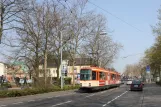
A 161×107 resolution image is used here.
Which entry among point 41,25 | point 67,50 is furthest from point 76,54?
point 41,25

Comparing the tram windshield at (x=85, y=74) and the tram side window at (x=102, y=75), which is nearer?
the tram windshield at (x=85, y=74)

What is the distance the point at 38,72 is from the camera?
44500 mm

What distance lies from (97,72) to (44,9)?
14.5 m

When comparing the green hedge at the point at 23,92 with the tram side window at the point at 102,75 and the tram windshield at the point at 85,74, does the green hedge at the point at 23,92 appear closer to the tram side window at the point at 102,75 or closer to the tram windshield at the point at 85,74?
the tram windshield at the point at 85,74

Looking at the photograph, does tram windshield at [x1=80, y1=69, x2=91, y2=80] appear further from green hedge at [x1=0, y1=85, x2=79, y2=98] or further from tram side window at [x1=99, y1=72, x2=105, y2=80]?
green hedge at [x1=0, y1=85, x2=79, y2=98]

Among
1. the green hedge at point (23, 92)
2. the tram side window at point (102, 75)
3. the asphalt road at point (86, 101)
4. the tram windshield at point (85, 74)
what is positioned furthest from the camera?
the tram side window at point (102, 75)

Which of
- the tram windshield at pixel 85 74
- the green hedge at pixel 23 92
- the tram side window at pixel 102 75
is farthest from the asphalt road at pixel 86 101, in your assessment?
the tram side window at pixel 102 75

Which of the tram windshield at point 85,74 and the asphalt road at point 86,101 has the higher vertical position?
the tram windshield at point 85,74

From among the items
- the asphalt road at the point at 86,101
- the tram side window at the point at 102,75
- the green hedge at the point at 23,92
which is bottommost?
the asphalt road at the point at 86,101

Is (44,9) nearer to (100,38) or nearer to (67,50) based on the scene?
(67,50)

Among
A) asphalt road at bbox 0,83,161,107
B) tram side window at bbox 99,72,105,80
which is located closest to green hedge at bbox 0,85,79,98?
asphalt road at bbox 0,83,161,107

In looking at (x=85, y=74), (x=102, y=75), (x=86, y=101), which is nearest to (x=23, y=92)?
(x=85, y=74)

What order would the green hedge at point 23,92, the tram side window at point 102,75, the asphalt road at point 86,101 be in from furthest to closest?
the tram side window at point 102,75
the green hedge at point 23,92
the asphalt road at point 86,101

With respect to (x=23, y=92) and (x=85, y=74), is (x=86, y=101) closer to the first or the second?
(x=23, y=92)
